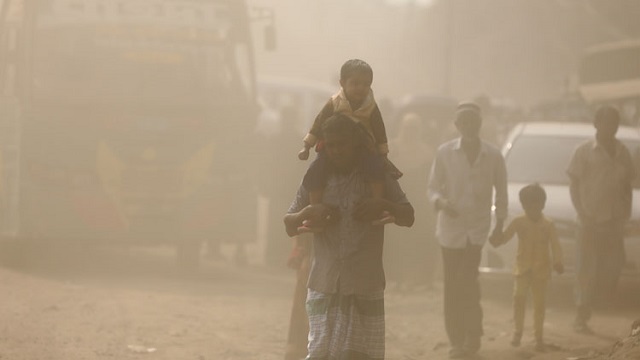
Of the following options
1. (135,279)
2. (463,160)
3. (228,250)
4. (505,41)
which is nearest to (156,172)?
(135,279)

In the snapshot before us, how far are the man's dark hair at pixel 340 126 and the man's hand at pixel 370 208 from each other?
0.98 feet

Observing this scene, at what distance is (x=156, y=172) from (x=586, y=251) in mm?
5563

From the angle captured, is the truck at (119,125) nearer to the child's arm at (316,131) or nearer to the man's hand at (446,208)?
the man's hand at (446,208)

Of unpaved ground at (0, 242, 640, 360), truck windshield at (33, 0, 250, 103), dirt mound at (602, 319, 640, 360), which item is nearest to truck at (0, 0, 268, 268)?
truck windshield at (33, 0, 250, 103)

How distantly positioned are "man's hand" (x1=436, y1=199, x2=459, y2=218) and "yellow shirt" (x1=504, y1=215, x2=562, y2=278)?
27.9 inches

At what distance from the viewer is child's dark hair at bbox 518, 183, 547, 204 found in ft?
38.1

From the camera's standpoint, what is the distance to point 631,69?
35.0m

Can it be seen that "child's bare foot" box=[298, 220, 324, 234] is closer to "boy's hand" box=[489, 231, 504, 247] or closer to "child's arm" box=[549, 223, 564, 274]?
"boy's hand" box=[489, 231, 504, 247]

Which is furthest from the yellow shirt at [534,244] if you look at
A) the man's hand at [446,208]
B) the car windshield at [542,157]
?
the car windshield at [542,157]

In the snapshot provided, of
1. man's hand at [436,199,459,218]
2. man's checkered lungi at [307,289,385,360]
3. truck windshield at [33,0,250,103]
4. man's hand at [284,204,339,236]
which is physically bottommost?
man's checkered lungi at [307,289,385,360]

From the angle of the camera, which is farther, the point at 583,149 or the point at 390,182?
the point at 583,149

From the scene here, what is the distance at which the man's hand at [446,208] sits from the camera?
10992 mm

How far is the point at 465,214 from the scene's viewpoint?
1109 cm

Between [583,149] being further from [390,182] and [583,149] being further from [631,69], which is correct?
[631,69]
